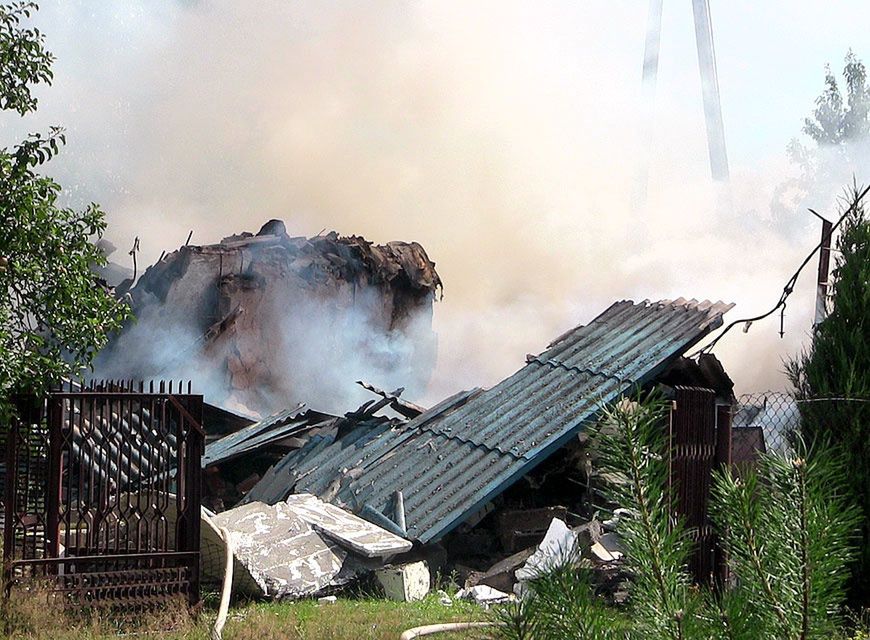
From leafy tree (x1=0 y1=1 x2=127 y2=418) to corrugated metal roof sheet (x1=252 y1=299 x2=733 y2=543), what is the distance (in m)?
4.45

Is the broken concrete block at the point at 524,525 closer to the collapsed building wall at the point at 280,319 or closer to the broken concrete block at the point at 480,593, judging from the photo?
the broken concrete block at the point at 480,593

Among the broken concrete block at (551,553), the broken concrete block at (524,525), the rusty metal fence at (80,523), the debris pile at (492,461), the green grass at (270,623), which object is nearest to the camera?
the broken concrete block at (551,553)

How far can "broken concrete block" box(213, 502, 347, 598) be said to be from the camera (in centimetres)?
997

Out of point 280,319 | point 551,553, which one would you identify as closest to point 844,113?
point 280,319

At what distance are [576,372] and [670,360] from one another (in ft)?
4.61

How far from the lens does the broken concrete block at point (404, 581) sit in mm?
10227

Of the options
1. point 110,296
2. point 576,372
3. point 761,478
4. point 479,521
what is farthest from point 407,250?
point 761,478

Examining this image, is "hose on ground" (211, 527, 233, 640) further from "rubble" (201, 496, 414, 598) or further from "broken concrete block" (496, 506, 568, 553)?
"broken concrete block" (496, 506, 568, 553)

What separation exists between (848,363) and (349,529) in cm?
582

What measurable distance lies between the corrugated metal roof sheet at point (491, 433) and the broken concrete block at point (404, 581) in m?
0.47

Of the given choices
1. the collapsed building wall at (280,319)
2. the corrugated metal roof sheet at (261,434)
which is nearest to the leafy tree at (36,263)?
the corrugated metal roof sheet at (261,434)

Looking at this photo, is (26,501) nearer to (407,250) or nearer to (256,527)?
(256,527)

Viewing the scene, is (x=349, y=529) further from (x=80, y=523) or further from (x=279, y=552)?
(x=80, y=523)

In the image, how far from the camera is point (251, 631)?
7820mm
